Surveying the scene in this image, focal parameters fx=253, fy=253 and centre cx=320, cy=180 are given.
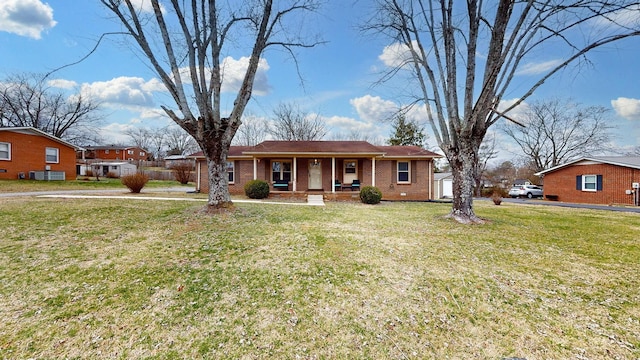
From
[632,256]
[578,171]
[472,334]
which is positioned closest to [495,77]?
[632,256]

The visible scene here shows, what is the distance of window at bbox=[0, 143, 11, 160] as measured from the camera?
1700cm

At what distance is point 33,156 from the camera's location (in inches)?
728

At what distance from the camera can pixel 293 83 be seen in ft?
31.6

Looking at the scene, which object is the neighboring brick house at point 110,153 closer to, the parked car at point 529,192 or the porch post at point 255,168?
the porch post at point 255,168

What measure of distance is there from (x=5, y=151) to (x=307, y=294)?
999 inches

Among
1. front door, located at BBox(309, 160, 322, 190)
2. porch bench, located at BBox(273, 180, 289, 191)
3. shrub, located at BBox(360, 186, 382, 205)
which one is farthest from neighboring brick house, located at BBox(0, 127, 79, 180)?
shrub, located at BBox(360, 186, 382, 205)

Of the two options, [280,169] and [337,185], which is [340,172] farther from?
[280,169]

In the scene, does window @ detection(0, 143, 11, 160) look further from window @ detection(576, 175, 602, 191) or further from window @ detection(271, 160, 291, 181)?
window @ detection(576, 175, 602, 191)

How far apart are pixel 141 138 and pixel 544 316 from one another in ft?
228

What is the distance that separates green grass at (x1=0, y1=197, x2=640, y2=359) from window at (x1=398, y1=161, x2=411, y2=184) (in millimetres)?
10909

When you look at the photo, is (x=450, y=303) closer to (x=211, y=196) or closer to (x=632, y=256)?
(x=632, y=256)

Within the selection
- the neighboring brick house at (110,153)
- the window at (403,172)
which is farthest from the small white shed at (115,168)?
the window at (403,172)

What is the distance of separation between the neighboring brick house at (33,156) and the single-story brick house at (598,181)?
138 ft

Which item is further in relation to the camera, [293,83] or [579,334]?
[293,83]
